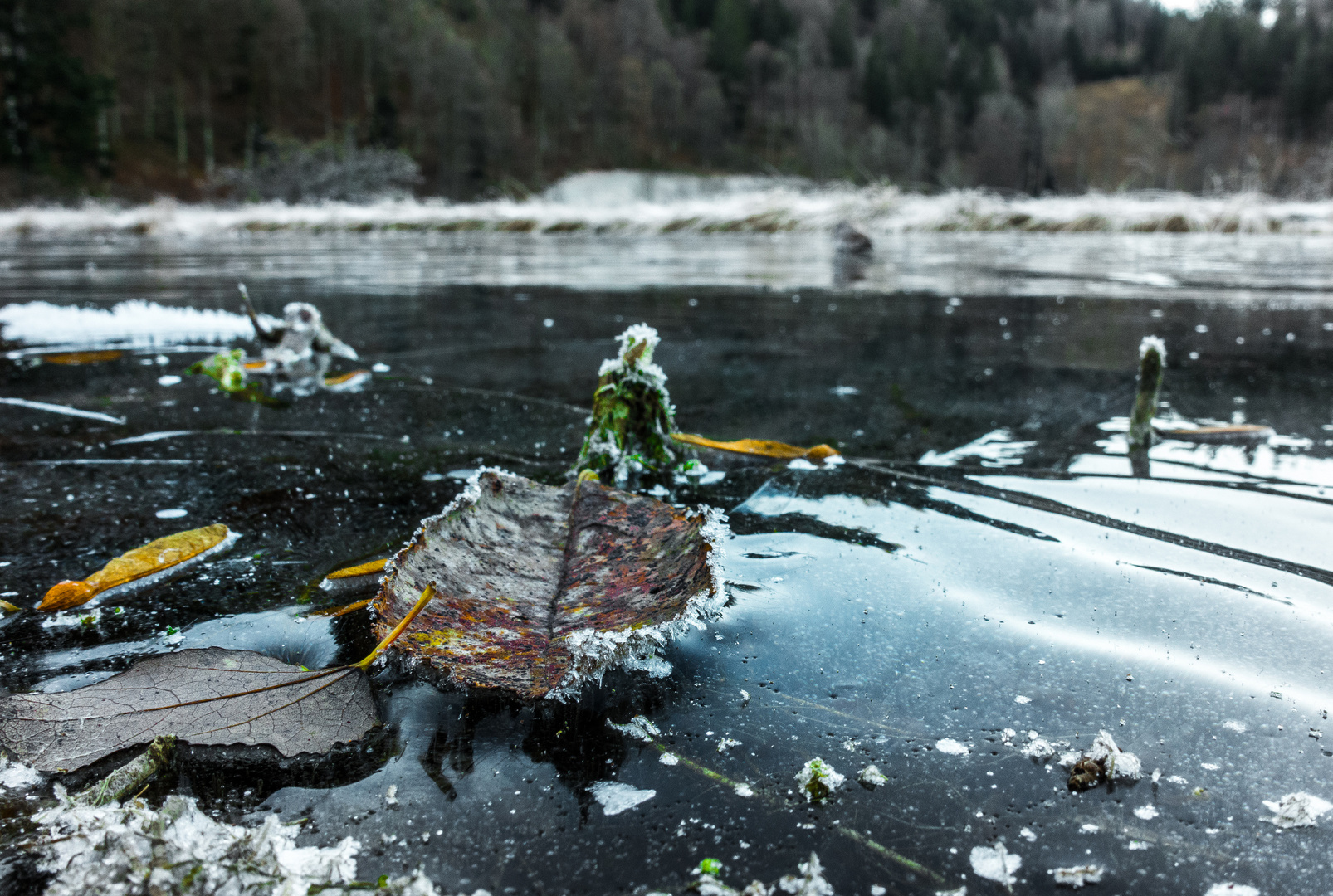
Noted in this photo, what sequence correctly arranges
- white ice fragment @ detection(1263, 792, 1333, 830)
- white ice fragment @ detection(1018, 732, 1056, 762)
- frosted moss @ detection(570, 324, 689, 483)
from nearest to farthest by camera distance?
white ice fragment @ detection(1263, 792, 1333, 830) → white ice fragment @ detection(1018, 732, 1056, 762) → frosted moss @ detection(570, 324, 689, 483)

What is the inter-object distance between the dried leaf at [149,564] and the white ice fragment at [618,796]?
101 centimetres

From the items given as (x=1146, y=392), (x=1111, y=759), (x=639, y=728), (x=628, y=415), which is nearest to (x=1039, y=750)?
(x=1111, y=759)

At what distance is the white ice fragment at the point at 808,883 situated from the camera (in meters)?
0.71

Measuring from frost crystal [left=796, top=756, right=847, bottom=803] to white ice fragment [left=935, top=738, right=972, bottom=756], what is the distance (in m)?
0.14

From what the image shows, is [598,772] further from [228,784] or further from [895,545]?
[895,545]

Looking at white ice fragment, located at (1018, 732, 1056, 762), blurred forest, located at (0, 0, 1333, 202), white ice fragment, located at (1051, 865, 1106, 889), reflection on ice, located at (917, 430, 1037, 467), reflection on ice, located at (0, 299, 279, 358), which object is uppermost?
blurred forest, located at (0, 0, 1333, 202)

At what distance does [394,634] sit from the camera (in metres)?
1.00

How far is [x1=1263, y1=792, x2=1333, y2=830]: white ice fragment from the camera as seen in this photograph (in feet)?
2.58

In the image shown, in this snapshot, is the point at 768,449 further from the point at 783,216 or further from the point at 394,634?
the point at 783,216

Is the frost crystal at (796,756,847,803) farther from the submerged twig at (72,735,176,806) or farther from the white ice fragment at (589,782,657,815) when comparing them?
the submerged twig at (72,735,176,806)

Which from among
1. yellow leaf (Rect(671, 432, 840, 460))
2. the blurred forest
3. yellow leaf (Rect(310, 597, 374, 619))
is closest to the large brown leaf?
yellow leaf (Rect(310, 597, 374, 619))

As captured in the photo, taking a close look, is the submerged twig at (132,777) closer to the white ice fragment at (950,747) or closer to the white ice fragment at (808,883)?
the white ice fragment at (808,883)

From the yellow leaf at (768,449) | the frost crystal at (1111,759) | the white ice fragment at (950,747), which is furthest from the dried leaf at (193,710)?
the yellow leaf at (768,449)

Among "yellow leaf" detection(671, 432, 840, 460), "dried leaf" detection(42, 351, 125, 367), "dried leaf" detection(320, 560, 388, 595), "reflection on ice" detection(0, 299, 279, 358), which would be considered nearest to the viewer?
"dried leaf" detection(320, 560, 388, 595)
